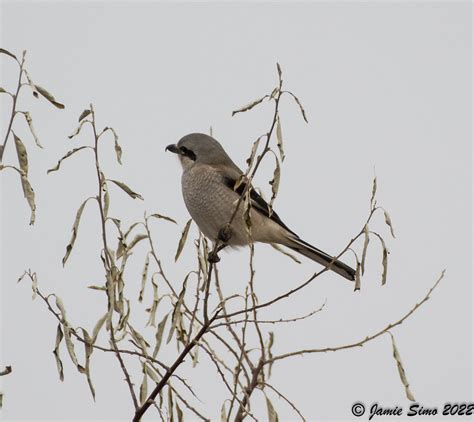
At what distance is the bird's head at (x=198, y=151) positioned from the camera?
13.4 ft

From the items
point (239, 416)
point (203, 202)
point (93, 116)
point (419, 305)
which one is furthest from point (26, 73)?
point (203, 202)

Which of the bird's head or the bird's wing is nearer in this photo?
the bird's wing

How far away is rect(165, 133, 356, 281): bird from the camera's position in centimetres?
369

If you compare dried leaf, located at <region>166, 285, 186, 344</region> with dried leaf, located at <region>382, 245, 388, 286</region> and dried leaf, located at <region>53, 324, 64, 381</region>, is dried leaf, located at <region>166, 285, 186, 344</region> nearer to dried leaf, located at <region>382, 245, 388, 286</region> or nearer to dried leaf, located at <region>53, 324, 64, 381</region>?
dried leaf, located at <region>53, 324, 64, 381</region>

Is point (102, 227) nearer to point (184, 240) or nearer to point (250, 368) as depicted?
point (184, 240)

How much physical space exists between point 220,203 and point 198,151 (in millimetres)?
507

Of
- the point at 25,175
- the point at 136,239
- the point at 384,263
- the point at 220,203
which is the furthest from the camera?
the point at 220,203

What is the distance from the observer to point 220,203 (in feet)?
12.2

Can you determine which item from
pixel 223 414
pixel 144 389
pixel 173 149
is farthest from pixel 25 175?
pixel 173 149

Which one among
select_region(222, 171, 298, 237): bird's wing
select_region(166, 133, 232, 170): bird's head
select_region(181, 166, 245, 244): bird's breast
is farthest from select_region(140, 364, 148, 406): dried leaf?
select_region(166, 133, 232, 170): bird's head

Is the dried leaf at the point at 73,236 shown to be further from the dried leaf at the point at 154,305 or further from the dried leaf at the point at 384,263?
the dried leaf at the point at 384,263

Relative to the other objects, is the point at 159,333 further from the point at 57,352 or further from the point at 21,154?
the point at 21,154

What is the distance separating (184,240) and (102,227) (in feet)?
1.56

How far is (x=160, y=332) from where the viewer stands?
7.60 feet
